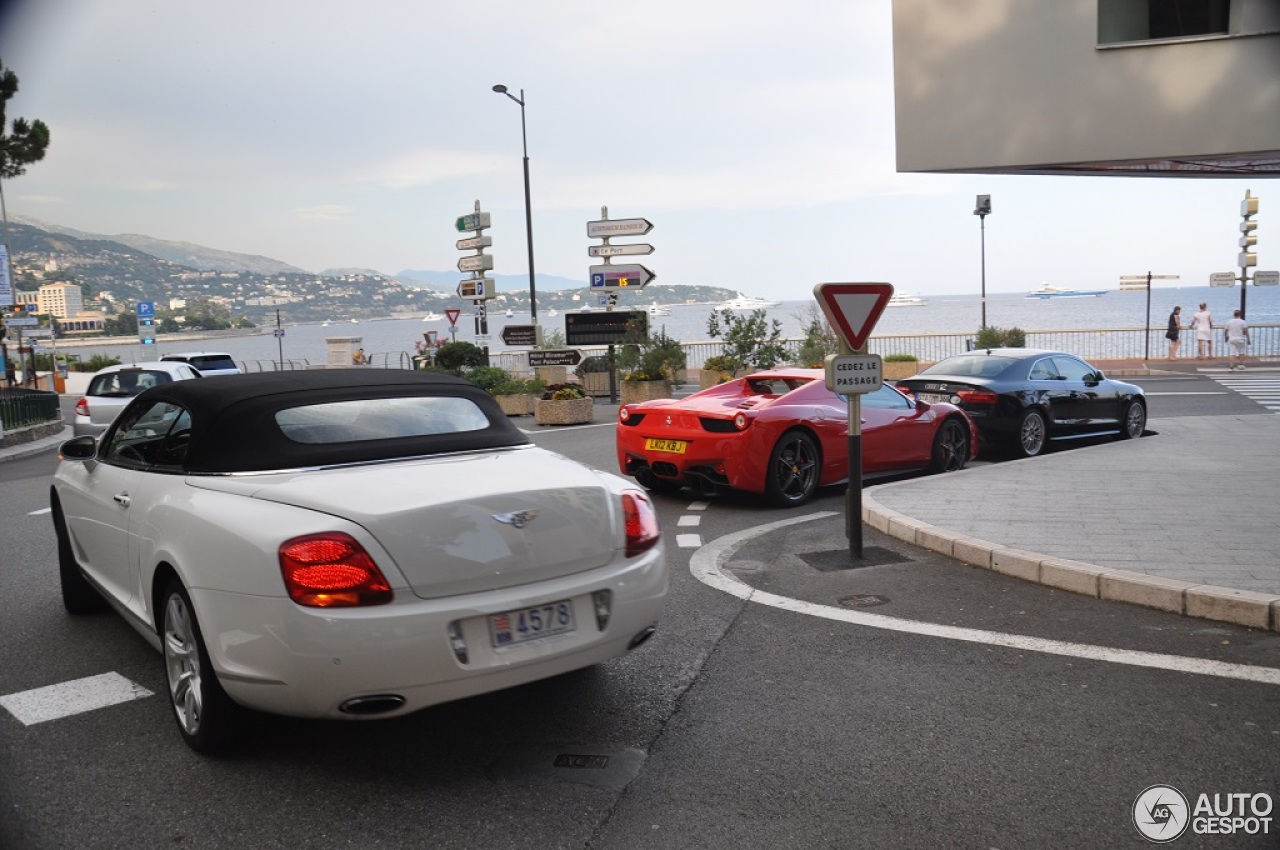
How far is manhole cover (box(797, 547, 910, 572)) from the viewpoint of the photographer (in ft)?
23.4

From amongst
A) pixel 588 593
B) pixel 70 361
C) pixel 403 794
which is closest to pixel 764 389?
pixel 588 593

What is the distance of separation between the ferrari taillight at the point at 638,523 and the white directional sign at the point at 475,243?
122 feet

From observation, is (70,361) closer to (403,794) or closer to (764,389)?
(764,389)

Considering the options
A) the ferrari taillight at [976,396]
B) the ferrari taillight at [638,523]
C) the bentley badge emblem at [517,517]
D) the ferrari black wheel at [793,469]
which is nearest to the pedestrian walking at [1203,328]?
the ferrari taillight at [976,396]

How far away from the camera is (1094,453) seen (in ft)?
39.8

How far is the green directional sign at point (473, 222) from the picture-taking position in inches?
1566

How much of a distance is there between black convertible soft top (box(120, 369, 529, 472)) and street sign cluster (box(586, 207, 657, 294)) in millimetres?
26556

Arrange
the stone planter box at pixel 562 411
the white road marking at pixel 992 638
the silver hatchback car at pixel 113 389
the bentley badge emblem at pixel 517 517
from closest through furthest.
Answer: the bentley badge emblem at pixel 517 517
the white road marking at pixel 992 638
the silver hatchback car at pixel 113 389
the stone planter box at pixel 562 411

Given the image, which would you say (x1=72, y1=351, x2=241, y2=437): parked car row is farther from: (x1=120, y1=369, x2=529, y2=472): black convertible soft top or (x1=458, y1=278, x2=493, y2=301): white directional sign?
(x1=458, y1=278, x2=493, y2=301): white directional sign

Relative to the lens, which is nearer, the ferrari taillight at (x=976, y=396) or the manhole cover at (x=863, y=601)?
the manhole cover at (x=863, y=601)

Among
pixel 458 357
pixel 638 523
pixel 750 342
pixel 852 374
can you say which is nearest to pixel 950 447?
pixel 852 374

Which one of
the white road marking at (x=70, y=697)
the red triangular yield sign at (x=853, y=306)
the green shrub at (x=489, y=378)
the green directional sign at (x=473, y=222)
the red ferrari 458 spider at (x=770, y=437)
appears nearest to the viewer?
the white road marking at (x=70, y=697)

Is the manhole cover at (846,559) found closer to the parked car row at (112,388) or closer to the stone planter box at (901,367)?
the parked car row at (112,388)

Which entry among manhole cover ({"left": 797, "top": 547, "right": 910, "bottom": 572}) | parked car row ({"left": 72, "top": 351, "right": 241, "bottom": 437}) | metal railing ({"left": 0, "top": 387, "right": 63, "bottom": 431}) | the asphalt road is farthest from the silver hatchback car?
manhole cover ({"left": 797, "top": 547, "right": 910, "bottom": 572})
